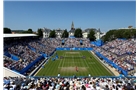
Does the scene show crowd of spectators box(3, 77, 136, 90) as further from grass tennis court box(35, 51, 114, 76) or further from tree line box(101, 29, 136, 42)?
tree line box(101, 29, 136, 42)

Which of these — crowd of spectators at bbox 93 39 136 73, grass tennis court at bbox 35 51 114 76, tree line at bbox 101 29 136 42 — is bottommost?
grass tennis court at bbox 35 51 114 76

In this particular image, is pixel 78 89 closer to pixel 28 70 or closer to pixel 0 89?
pixel 0 89

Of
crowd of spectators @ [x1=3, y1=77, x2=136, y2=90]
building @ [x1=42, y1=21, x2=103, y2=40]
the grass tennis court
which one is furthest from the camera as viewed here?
building @ [x1=42, y1=21, x2=103, y2=40]

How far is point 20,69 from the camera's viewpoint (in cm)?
2395

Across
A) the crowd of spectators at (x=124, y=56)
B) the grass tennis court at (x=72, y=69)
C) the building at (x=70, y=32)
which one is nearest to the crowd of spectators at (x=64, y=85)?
the grass tennis court at (x=72, y=69)

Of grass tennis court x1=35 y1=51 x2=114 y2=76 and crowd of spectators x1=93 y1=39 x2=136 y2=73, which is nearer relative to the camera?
grass tennis court x1=35 y1=51 x2=114 y2=76

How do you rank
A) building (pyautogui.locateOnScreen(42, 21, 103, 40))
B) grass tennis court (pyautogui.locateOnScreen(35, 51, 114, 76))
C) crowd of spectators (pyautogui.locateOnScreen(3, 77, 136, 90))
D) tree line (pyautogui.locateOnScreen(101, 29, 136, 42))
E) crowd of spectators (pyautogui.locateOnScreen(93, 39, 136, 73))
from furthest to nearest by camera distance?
building (pyautogui.locateOnScreen(42, 21, 103, 40)), tree line (pyautogui.locateOnScreen(101, 29, 136, 42)), crowd of spectators (pyautogui.locateOnScreen(93, 39, 136, 73)), grass tennis court (pyautogui.locateOnScreen(35, 51, 114, 76)), crowd of spectators (pyautogui.locateOnScreen(3, 77, 136, 90))

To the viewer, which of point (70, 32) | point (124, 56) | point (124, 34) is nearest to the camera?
point (124, 56)

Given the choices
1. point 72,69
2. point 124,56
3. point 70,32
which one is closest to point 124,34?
point 124,56

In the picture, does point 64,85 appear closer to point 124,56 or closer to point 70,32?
point 124,56

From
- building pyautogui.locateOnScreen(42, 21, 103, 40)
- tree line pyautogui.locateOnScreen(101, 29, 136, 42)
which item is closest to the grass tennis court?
tree line pyautogui.locateOnScreen(101, 29, 136, 42)

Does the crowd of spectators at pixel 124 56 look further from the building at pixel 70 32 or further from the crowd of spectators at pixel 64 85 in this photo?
the building at pixel 70 32

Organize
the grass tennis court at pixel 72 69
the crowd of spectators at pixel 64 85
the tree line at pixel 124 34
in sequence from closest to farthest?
the crowd of spectators at pixel 64 85, the grass tennis court at pixel 72 69, the tree line at pixel 124 34
